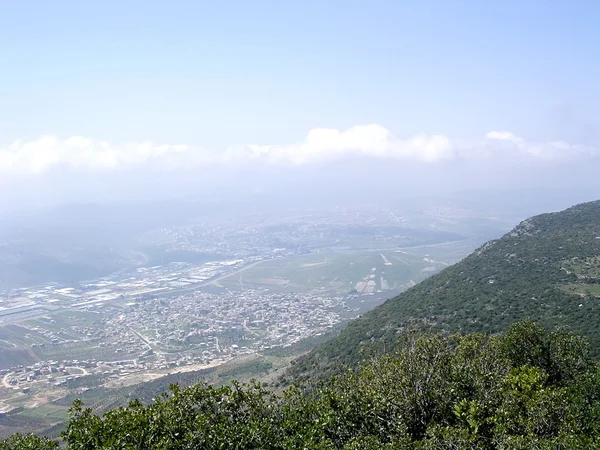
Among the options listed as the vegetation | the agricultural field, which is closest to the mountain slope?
the vegetation

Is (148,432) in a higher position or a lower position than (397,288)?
higher

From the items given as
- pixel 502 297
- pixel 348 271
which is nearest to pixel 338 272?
pixel 348 271

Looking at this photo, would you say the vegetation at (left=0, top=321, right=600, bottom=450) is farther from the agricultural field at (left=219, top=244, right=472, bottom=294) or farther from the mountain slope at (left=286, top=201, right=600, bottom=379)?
the agricultural field at (left=219, top=244, right=472, bottom=294)

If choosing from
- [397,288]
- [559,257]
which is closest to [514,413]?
[559,257]

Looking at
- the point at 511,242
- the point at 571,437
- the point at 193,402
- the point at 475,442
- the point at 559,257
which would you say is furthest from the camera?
the point at 511,242

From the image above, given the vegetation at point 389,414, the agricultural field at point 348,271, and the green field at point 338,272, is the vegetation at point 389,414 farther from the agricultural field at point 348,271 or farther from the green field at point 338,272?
the green field at point 338,272

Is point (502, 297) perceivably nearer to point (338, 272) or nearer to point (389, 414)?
point (389, 414)

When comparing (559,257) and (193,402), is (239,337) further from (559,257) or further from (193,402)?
(193,402)
